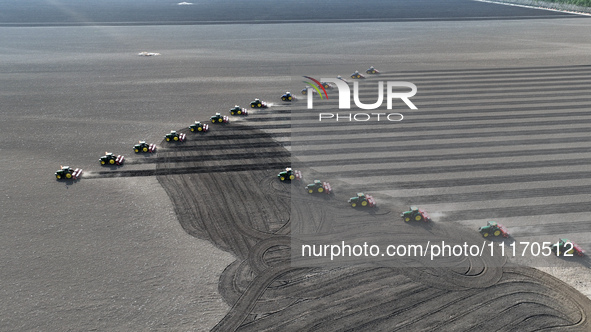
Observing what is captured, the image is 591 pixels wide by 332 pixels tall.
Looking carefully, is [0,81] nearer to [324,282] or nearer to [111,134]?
[111,134]

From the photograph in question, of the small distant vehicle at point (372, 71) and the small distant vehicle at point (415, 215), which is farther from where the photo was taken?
the small distant vehicle at point (372, 71)

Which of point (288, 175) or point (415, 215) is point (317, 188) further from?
point (415, 215)

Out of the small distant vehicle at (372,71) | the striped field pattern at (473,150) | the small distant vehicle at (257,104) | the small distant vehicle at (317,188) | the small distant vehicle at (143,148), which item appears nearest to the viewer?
the striped field pattern at (473,150)

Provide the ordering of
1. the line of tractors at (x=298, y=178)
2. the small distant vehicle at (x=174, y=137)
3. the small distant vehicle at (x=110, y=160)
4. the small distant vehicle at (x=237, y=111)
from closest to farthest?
the line of tractors at (x=298, y=178) → the small distant vehicle at (x=110, y=160) → the small distant vehicle at (x=174, y=137) → the small distant vehicle at (x=237, y=111)

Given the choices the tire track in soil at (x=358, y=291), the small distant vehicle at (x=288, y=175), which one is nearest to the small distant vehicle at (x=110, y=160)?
the tire track in soil at (x=358, y=291)

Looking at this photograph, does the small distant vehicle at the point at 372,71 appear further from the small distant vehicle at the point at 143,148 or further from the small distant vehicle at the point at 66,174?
the small distant vehicle at the point at 66,174

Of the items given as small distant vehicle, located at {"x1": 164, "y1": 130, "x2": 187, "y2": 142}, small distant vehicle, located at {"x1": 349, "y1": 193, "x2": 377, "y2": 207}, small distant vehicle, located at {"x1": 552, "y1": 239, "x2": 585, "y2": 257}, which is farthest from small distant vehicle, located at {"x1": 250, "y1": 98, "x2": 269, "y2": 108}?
small distant vehicle, located at {"x1": 552, "y1": 239, "x2": 585, "y2": 257}
